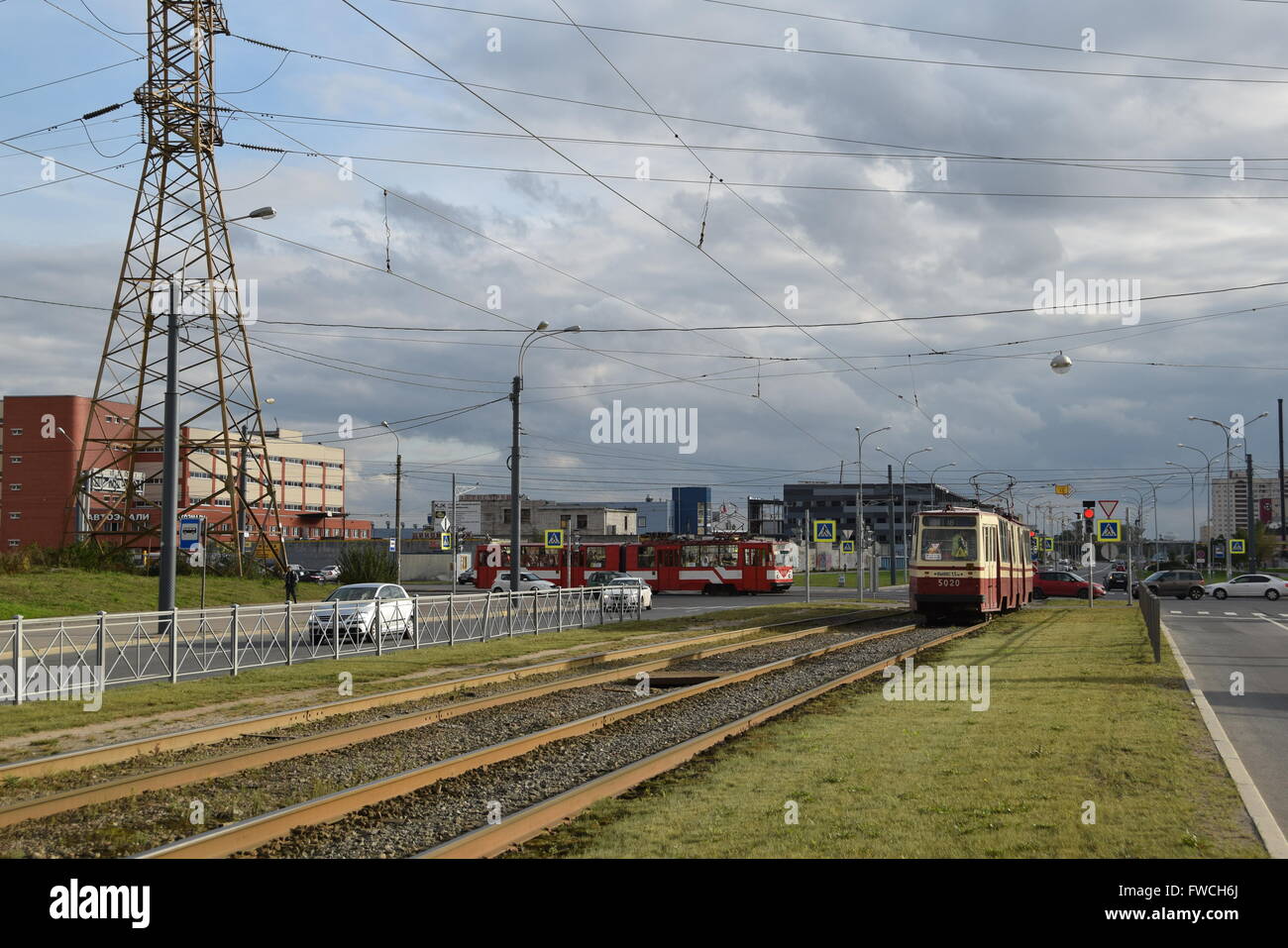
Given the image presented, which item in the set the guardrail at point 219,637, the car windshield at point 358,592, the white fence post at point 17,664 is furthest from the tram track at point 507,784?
the car windshield at point 358,592

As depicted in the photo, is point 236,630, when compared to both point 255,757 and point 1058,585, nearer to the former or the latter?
point 255,757

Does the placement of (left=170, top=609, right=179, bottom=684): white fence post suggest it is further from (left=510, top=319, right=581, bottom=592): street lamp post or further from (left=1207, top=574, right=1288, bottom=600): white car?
(left=1207, top=574, right=1288, bottom=600): white car

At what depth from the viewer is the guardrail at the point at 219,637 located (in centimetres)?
1705

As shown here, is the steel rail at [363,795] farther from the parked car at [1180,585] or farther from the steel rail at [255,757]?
the parked car at [1180,585]

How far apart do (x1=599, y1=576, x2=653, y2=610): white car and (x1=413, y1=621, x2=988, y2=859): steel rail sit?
2221cm

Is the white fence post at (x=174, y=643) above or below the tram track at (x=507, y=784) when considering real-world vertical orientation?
above

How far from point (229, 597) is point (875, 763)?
33.2 meters

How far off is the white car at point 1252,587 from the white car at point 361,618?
45.0 meters

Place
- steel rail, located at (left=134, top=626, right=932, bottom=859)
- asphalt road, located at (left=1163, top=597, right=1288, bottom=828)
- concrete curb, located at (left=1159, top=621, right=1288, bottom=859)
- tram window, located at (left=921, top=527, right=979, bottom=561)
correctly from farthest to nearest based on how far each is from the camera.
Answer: tram window, located at (left=921, top=527, right=979, bottom=561)
asphalt road, located at (left=1163, top=597, right=1288, bottom=828)
steel rail, located at (left=134, top=626, right=932, bottom=859)
concrete curb, located at (left=1159, top=621, right=1288, bottom=859)

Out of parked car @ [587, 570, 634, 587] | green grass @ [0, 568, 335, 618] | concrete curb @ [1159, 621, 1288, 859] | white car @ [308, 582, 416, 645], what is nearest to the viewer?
concrete curb @ [1159, 621, 1288, 859]

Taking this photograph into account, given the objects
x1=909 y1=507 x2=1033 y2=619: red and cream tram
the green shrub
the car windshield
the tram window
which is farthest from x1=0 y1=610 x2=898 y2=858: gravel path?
the green shrub

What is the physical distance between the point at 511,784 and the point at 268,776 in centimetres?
241

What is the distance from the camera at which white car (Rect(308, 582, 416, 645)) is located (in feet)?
76.7
